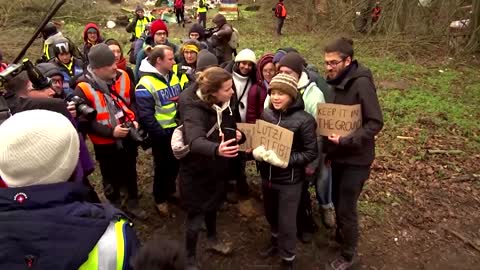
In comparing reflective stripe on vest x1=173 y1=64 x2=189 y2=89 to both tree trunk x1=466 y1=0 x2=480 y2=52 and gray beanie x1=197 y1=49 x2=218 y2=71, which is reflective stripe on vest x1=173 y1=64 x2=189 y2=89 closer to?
gray beanie x1=197 y1=49 x2=218 y2=71

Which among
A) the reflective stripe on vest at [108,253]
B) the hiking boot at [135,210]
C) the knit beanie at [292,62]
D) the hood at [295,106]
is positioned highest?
the knit beanie at [292,62]

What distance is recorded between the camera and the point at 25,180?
1400 mm

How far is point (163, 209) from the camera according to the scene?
4457mm

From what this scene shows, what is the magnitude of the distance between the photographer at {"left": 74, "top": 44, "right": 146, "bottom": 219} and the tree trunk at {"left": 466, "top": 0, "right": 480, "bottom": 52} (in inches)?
413

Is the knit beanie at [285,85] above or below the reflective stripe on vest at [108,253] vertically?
above

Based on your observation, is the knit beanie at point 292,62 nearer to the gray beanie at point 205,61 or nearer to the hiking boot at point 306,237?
the gray beanie at point 205,61

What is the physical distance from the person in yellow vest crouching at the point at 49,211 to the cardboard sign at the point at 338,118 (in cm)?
222

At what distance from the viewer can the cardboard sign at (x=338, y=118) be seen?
10.6 ft

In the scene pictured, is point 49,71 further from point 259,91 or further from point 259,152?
point 259,152

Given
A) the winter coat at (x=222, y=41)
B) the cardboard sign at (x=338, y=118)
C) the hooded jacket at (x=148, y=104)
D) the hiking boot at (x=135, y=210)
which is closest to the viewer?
the cardboard sign at (x=338, y=118)

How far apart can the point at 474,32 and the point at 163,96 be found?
34.3 ft

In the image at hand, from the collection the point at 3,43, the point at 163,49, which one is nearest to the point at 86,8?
the point at 3,43

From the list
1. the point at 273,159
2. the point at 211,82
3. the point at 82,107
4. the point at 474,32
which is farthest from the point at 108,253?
the point at 474,32

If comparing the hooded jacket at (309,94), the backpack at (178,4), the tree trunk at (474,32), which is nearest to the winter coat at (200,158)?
the hooded jacket at (309,94)
